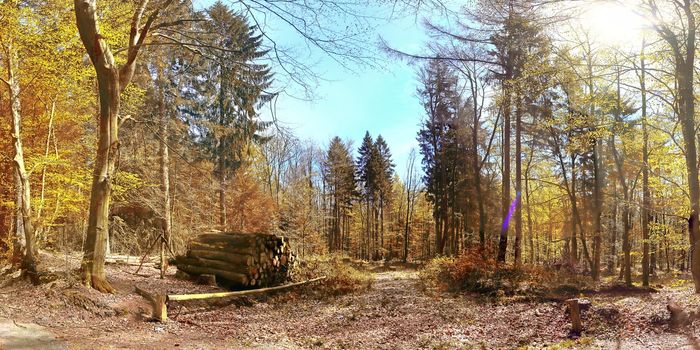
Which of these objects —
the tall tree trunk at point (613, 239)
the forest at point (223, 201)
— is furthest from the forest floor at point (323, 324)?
the tall tree trunk at point (613, 239)

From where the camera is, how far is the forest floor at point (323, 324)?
641cm

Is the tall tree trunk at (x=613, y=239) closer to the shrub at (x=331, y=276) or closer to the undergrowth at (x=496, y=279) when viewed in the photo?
the undergrowth at (x=496, y=279)

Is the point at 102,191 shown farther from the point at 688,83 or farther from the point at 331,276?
the point at 688,83

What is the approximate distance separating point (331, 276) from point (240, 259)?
3461 millimetres

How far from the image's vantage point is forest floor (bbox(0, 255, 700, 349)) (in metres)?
6.41

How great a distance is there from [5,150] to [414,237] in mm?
41034

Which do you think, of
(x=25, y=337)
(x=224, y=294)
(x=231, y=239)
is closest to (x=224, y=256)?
(x=231, y=239)

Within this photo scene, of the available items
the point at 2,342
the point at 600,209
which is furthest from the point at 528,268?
the point at 2,342

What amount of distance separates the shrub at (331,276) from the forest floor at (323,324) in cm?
282

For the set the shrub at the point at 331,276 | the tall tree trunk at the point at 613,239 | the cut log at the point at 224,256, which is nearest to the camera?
the cut log at the point at 224,256

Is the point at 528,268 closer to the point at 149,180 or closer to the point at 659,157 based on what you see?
the point at 659,157

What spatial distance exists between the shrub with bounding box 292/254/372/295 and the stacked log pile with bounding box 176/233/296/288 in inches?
44.6

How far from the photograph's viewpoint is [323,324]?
8.77 metres

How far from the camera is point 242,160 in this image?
26359 millimetres
